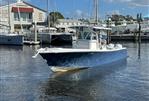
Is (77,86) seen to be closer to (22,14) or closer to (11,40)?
(11,40)

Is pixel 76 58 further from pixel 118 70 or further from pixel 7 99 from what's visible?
pixel 7 99

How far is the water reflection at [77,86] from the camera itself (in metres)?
24.4

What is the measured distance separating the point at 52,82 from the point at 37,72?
18.2 ft

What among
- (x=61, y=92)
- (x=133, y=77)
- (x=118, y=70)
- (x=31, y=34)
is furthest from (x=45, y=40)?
(x=61, y=92)

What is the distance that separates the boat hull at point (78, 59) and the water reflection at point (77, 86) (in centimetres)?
67

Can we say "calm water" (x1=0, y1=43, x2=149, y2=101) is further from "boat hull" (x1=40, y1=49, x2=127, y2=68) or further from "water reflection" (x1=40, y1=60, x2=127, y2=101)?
"boat hull" (x1=40, y1=49, x2=127, y2=68)

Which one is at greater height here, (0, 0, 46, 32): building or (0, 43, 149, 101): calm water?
(0, 0, 46, 32): building

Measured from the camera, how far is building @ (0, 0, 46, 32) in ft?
389

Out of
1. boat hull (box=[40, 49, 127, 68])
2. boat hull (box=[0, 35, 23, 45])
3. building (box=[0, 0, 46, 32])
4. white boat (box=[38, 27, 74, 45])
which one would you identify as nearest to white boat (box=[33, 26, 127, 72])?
boat hull (box=[40, 49, 127, 68])

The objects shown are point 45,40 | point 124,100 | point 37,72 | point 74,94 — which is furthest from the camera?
point 45,40

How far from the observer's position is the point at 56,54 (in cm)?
3356

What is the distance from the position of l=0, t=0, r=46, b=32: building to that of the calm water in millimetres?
79914

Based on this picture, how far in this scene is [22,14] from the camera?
12425 cm

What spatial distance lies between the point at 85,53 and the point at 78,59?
0.81 metres
